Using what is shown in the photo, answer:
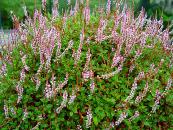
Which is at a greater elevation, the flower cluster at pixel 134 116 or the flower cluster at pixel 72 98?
the flower cluster at pixel 72 98

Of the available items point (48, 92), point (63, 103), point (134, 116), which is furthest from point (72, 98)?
point (134, 116)

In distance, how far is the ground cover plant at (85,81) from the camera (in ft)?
11.8

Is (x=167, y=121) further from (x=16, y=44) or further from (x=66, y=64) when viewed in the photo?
(x=16, y=44)

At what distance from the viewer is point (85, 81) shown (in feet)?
11.9

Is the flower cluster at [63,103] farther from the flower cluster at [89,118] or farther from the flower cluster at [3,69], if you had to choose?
the flower cluster at [3,69]

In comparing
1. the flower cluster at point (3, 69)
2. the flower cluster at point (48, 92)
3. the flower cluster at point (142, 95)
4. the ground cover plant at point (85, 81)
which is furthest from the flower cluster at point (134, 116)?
the flower cluster at point (3, 69)

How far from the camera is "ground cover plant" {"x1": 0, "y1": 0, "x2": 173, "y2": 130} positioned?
11.8 ft

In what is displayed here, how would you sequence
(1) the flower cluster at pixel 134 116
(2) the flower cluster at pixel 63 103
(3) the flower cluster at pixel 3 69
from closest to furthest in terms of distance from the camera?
(2) the flower cluster at pixel 63 103, (1) the flower cluster at pixel 134 116, (3) the flower cluster at pixel 3 69

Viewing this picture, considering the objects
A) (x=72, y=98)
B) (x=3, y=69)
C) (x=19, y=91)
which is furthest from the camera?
(x=3, y=69)

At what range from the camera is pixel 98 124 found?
3.67 meters

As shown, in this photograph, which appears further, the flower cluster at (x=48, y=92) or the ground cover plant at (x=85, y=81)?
the ground cover plant at (x=85, y=81)

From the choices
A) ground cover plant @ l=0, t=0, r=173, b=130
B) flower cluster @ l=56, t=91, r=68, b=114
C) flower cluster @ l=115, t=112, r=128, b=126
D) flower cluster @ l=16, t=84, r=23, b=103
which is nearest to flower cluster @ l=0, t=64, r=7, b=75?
ground cover plant @ l=0, t=0, r=173, b=130

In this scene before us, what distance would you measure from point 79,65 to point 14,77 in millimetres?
593

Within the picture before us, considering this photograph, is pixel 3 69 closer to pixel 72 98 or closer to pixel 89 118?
pixel 72 98
